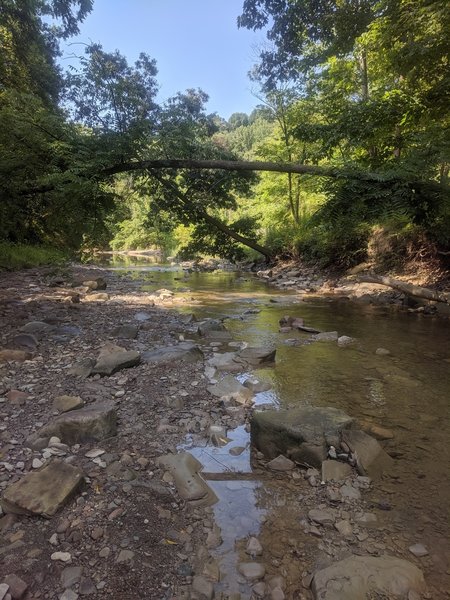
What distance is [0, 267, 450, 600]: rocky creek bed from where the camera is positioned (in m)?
2.21

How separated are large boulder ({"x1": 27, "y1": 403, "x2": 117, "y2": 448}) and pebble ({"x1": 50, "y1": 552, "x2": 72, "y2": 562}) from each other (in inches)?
47.9

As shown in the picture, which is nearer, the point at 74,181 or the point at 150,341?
the point at 74,181

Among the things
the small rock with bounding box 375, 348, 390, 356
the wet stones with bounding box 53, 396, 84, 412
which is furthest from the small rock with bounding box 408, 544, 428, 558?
the small rock with bounding box 375, 348, 390, 356

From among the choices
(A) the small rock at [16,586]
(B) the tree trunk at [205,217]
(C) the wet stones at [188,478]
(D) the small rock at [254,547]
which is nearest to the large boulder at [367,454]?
(D) the small rock at [254,547]

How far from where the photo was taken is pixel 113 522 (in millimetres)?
2574

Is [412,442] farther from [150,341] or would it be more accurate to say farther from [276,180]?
[276,180]

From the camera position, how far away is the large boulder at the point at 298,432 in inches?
133

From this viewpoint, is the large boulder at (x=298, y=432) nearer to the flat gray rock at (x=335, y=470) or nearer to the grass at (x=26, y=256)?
the flat gray rock at (x=335, y=470)

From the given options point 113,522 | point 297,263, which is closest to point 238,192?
point 113,522

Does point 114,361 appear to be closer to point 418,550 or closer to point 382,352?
point 418,550

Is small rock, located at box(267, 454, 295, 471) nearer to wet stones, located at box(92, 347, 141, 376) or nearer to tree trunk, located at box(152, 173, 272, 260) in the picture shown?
wet stones, located at box(92, 347, 141, 376)

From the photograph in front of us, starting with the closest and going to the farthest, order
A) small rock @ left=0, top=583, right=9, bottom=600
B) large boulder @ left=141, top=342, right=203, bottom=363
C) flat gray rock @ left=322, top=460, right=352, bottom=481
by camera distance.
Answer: small rock @ left=0, top=583, right=9, bottom=600 → flat gray rock @ left=322, top=460, right=352, bottom=481 → large boulder @ left=141, top=342, right=203, bottom=363

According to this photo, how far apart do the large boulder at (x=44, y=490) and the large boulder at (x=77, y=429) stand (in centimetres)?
55

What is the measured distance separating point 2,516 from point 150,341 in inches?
176
